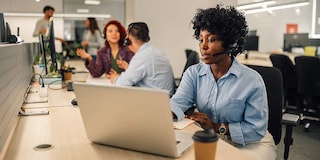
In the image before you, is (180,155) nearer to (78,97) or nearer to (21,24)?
(78,97)

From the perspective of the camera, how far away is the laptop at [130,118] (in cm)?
101

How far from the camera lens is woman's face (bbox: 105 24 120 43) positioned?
3.54 meters

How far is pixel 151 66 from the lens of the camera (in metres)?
2.74

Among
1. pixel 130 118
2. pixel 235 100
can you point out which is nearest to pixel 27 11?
pixel 235 100

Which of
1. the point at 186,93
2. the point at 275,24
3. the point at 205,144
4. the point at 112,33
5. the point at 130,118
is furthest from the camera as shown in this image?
the point at 275,24

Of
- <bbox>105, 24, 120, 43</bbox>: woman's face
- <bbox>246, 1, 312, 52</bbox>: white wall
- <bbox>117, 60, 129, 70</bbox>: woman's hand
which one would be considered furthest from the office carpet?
<bbox>246, 1, 312, 52</bbox>: white wall

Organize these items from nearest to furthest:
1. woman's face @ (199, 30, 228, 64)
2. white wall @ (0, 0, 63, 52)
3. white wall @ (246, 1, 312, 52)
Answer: woman's face @ (199, 30, 228, 64), white wall @ (0, 0, 63, 52), white wall @ (246, 1, 312, 52)

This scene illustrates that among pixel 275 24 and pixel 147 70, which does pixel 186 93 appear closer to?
pixel 147 70

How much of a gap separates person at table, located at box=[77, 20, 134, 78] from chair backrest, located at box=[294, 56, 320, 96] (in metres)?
1.87

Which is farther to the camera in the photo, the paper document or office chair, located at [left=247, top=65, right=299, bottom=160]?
office chair, located at [left=247, top=65, right=299, bottom=160]

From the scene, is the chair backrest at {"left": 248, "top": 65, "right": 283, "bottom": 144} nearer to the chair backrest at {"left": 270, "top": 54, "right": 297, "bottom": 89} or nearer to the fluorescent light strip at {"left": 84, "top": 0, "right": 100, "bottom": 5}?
the chair backrest at {"left": 270, "top": 54, "right": 297, "bottom": 89}

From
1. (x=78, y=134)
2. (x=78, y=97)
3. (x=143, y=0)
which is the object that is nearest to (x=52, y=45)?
(x=78, y=134)

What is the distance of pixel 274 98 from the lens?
187 cm

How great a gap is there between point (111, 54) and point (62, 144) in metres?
2.41
